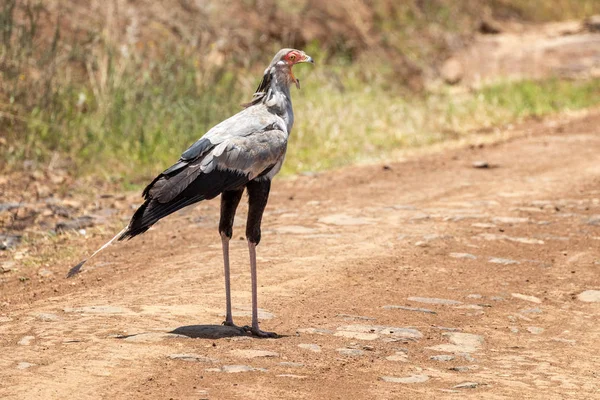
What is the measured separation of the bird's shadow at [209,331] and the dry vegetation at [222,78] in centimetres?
531

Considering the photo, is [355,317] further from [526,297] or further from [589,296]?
[589,296]

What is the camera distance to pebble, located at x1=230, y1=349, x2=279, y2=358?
5176mm

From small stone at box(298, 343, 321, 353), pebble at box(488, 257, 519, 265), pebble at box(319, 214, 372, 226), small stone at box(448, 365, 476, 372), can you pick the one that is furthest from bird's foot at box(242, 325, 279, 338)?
pebble at box(319, 214, 372, 226)

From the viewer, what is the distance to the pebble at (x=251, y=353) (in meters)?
5.18

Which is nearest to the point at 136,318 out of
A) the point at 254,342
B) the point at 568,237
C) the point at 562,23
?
the point at 254,342

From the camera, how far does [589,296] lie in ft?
22.8

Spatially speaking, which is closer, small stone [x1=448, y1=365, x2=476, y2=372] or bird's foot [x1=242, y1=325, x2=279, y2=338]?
small stone [x1=448, y1=365, x2=476, y2=372]

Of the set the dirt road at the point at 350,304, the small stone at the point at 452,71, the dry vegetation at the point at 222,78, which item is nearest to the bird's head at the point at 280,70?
→ the dirt road at the point at 350,304

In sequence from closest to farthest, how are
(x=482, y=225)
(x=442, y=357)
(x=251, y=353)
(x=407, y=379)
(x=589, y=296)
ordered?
(x=407, y=379), (x=251, y=353), (x=442, y=357), (x=589, y=296), (x=482, y=225)

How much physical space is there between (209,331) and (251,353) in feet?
1.53

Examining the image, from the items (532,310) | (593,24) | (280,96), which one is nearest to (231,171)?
(280,96)

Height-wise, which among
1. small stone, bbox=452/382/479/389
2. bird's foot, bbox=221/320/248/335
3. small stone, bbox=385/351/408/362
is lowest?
small stone, bbox=452/382/479/389

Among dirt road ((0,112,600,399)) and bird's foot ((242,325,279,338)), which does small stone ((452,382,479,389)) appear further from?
bird's foot ((242,325,279,338))

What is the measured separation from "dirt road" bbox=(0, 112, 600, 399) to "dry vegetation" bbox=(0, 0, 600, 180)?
6.82 feet
